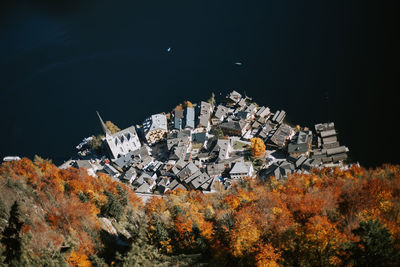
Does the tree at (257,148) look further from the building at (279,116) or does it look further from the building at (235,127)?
the building at (279,116)

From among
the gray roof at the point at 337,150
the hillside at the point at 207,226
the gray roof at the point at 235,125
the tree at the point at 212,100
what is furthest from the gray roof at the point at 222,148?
the gray roof at the point at 337,150

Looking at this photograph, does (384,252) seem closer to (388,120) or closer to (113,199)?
(113,199)

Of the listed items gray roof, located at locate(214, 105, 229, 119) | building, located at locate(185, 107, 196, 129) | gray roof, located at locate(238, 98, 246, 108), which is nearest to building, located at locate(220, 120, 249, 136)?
gray roof, located at locate(214, 105, 229, 119)

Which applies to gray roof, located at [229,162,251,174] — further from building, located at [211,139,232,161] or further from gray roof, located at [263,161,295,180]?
building, located at [211,139,232,161]

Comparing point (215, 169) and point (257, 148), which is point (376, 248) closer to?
point (215, 169)

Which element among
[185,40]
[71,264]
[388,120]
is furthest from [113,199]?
[185,40]

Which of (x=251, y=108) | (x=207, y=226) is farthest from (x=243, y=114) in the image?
(x=207, y=226)
